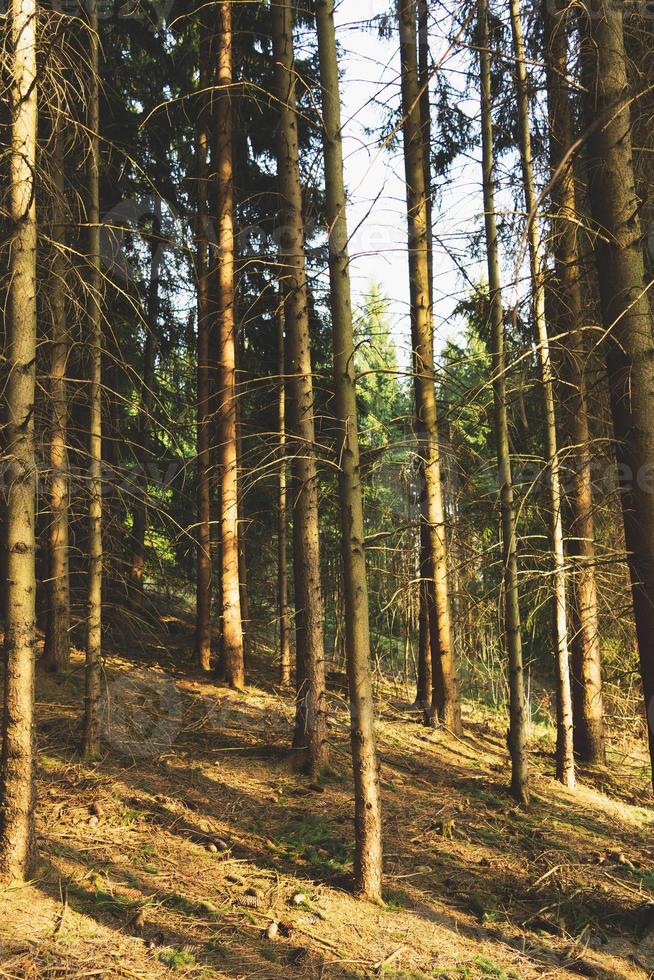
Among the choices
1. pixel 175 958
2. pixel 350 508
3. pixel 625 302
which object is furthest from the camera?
pixel 350 508

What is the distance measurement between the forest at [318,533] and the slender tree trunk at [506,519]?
0.04 metres

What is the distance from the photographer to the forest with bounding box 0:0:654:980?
518cm

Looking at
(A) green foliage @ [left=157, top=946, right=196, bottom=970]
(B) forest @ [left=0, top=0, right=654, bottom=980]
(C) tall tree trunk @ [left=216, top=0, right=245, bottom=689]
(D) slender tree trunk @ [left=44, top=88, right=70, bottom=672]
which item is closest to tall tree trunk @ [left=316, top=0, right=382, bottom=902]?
(B) forest @ [left=0, top=0, right=654, bottom=980]

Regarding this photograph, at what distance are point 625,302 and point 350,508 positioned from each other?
2.50 metres

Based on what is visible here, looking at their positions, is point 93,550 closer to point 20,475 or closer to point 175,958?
point 20,475

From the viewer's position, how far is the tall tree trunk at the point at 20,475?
17.2 feet

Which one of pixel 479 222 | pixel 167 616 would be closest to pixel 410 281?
pixel 479 222

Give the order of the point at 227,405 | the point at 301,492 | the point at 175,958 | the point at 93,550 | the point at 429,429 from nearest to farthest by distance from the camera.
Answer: the point at 175,958
the point at 93,550
the point at 301,492
the point at 429,429
the point at 227,405

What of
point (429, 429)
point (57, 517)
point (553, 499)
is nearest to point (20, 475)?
point (57, 517)

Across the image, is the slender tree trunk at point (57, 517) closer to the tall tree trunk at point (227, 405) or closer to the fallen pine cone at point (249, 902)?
the tall tree trunk at point (227, 405)

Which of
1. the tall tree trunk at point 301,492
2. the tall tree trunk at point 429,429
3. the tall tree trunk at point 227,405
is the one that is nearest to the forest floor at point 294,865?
the tall tree trunk at point 301,492

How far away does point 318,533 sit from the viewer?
8.62 meters

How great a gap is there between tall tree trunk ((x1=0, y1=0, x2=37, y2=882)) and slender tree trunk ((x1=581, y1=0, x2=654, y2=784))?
4.07 m

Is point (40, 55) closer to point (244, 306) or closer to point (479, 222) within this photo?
point (479, 222)
